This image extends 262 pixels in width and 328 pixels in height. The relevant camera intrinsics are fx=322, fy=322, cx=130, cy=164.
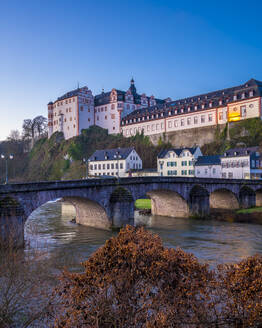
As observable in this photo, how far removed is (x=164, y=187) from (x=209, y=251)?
16484mm

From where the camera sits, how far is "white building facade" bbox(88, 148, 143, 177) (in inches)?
3250

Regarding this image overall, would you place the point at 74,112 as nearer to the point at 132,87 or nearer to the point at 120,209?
the point at 132,87

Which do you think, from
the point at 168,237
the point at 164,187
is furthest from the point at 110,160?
the point at 168,237

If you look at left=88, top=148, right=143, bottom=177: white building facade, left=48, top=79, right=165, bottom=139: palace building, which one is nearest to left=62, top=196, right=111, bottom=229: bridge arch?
left=88, top=148, right=143, bottom=177: white building facade

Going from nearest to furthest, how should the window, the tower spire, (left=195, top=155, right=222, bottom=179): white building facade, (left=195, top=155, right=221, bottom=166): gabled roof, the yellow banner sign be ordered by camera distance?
(left=195, top=155, right=222, bottom=179): white building facade
(left=195, top=155, right=221, bottom=166): gabled roof
the window
the yellow banner sign
the tower spire

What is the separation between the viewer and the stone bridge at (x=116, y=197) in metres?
26.3

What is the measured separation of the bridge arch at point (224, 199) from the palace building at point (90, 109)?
6065 cm

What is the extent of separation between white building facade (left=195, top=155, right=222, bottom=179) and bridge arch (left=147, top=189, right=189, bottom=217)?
27471 mm

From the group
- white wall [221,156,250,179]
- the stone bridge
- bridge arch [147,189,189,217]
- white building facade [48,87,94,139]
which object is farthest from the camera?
white building facade [48,87,94,139]

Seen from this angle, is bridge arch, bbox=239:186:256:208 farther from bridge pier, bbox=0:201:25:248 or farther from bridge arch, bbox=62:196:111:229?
bridge pier, bbox=0:201:25:248

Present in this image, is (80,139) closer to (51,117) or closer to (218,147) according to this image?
(51,117)

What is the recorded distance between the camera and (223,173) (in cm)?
6975

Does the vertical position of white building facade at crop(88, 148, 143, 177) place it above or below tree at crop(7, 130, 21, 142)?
below

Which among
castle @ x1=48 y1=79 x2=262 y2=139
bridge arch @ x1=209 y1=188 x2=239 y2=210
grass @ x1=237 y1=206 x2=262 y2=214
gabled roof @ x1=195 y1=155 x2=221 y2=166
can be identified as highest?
castle @ x1=48 y1=79 x2=262 y2=139
